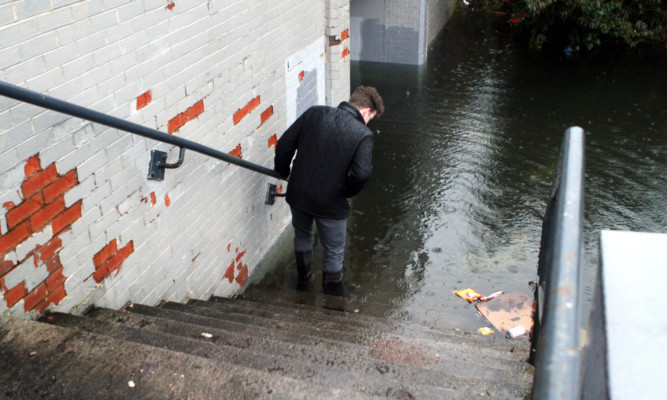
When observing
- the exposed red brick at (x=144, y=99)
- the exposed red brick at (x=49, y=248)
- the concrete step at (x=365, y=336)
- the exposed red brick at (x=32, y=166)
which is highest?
the exposed red brick at (x=144, y=99)

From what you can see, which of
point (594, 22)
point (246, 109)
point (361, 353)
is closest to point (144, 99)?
point (246, 109)

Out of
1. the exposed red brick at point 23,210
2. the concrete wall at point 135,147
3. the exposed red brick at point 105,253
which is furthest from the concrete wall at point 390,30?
the exposed red brick at point 23,210

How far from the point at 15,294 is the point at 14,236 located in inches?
10.0

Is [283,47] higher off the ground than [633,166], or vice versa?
[283,47]

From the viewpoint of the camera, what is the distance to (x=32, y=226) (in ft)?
8.48

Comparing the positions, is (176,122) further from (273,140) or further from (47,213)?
(273,140)

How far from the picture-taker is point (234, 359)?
262cm

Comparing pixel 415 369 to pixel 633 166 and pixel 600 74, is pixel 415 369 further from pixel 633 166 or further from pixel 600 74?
pixel 600 74

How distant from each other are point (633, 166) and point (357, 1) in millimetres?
6361

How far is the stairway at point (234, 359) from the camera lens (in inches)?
85.4

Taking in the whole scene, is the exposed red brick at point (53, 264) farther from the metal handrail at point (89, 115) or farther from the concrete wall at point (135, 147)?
the metal handrail at point (89, 115)

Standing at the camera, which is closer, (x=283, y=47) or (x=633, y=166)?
(x=283, y=47)

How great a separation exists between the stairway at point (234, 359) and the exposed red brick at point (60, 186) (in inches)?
21.2

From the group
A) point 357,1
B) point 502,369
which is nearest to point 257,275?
point 502,369
